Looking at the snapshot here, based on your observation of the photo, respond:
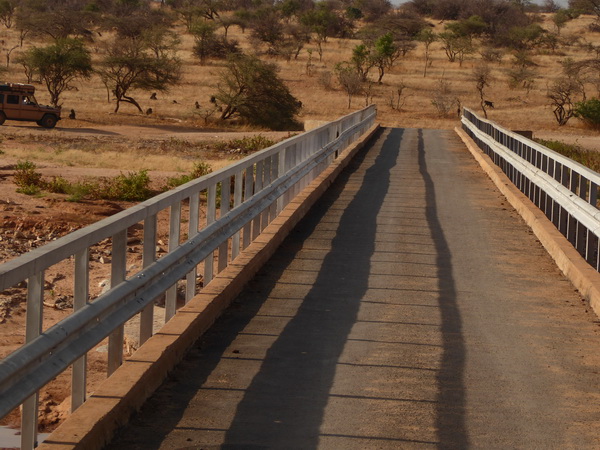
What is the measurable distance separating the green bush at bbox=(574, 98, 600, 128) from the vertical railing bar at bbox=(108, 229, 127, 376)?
2340 inches

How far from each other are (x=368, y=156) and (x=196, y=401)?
74.3ft

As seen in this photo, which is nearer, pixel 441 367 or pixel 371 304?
pixel 441 367

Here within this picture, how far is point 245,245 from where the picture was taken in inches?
424

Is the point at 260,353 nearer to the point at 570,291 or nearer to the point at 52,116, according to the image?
the point at 570,291

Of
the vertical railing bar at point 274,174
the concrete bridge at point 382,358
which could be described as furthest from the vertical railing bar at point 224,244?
the vertical railing bar at point 274,174

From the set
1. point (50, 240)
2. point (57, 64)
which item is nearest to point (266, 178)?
point (50, 240)

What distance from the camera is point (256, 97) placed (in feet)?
199

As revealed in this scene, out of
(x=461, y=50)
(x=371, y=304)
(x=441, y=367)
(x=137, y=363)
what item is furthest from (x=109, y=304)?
(x=461, y=50)

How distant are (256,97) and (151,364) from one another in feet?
181

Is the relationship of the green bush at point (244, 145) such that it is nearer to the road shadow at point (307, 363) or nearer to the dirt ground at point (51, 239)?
the dirt ground at point (51, 239)

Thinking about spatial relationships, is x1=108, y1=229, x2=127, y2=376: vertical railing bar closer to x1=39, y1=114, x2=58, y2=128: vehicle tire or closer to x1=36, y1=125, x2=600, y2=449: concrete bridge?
x1=36, y1=125, x2=600, y2=449: concrete bridge

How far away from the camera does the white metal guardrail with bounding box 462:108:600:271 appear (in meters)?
10.2

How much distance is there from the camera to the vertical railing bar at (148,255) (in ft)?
21.3

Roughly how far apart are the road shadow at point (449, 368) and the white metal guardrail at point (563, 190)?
144cm
